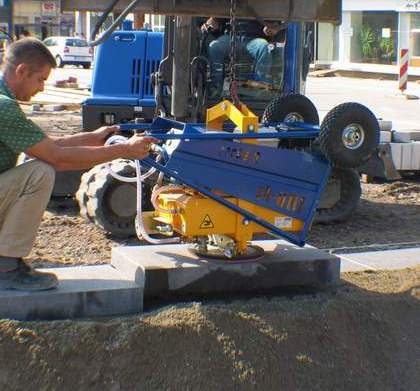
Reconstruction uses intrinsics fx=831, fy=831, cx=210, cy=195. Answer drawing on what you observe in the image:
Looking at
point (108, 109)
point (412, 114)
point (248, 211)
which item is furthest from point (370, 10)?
point (248, 211)

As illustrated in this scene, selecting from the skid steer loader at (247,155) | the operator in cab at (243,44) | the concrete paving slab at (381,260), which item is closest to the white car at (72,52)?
the operator in cab at (243,44)

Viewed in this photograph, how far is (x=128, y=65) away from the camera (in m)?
9.45

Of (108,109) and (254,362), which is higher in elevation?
(108,109)

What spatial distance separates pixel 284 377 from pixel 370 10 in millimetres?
32609

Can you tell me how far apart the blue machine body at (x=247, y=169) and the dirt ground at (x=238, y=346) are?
22.9 inches

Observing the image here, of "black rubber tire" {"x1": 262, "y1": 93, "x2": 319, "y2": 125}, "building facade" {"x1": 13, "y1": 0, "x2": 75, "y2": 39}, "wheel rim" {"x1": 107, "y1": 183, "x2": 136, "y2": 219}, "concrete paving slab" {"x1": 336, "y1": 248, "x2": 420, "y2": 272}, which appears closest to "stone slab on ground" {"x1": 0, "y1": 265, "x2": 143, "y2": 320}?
"black rubber tire" {"x1": 262, "y1": 93, "x2": 319, "y2": 125}

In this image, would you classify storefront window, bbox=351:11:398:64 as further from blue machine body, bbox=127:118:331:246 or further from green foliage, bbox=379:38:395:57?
blue machine body, bbox=127:118:331:246

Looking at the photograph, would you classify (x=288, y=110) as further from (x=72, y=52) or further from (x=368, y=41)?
(x=72, y=52)

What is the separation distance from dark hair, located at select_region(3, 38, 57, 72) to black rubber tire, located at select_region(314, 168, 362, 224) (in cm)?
490

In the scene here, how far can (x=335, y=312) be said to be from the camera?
4.78 meters

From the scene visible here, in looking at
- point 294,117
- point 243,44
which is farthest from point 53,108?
point 294,117

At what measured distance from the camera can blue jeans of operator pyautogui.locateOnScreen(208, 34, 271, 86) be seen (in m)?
8.23

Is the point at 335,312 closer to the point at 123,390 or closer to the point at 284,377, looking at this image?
the point at 284,377

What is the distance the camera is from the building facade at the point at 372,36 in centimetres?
3309
